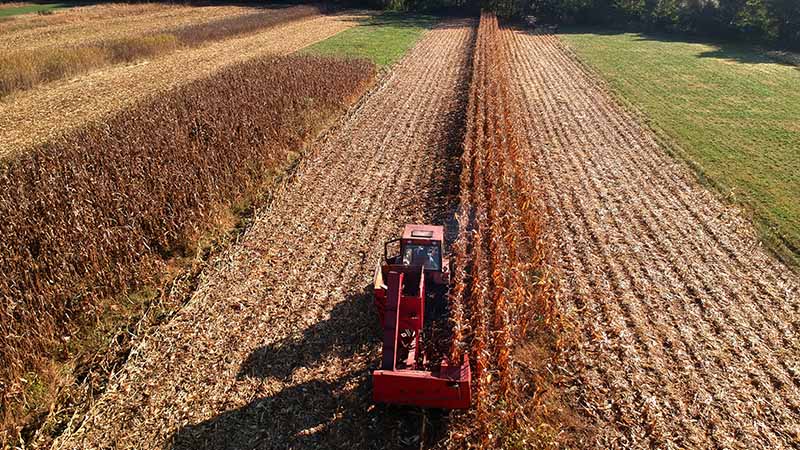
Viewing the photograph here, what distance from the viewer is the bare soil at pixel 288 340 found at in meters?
7.92

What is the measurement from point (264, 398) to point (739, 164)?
693 inches

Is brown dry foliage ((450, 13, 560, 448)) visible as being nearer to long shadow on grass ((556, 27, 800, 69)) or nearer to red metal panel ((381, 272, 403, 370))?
red metal panel ((381, 272, 403, 370))

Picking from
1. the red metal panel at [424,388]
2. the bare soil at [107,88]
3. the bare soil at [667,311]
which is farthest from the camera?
the bare soil at [107,88]

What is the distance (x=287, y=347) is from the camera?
955 cm

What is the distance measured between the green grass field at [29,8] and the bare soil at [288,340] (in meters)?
66.9

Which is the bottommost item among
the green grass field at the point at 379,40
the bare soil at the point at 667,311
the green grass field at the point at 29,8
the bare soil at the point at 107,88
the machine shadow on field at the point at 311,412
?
the machine shadow on field at the point at 311,412

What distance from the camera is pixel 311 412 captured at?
8.23 m

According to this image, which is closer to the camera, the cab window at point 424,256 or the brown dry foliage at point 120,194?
the cab window at point 424,256

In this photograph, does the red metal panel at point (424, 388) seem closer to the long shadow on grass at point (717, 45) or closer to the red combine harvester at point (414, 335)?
the red combine harvester at point (414, 335)

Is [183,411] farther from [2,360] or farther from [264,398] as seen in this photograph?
[2,360]

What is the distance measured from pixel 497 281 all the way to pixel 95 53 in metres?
32.8

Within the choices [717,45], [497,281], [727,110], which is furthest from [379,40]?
[497,281]

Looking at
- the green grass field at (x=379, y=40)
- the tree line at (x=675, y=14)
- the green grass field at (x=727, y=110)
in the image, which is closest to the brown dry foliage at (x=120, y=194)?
the green grass field at (x=379, y=40)

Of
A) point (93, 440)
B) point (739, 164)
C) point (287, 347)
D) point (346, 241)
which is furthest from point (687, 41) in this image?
point (93, 440)
